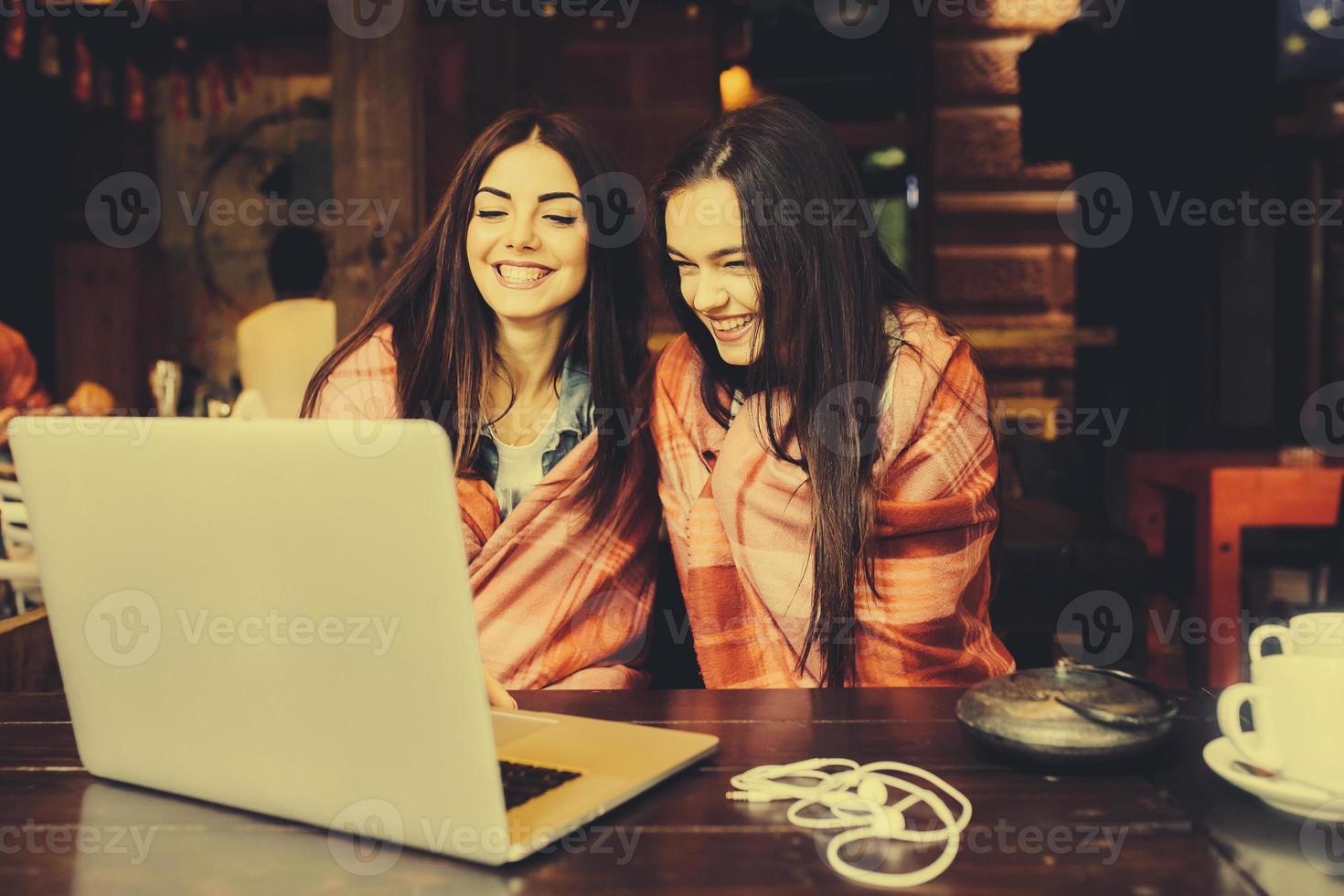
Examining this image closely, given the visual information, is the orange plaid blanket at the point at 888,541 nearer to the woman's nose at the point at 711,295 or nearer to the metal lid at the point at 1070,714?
the woman's nose at the point at 711,295

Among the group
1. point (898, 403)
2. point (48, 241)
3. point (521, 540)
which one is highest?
point (48, 241)

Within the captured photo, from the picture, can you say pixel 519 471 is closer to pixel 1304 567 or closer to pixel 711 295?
pixel 711 295

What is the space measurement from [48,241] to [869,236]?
614 centimetres

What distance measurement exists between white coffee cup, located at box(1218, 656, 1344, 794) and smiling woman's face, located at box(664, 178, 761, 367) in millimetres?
768

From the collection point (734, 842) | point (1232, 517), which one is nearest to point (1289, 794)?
point (734, 842)

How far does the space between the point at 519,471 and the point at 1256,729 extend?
3.29ft

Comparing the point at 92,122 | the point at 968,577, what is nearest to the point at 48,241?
the point at 92,122

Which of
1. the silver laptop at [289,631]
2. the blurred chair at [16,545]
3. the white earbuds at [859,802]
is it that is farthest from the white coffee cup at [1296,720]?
the blurred chair at [16,545]

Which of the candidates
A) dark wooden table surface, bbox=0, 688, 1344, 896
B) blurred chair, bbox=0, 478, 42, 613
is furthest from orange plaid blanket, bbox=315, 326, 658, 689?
blurred chair, bbox=0, 478, 42, 613

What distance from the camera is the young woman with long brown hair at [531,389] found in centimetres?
151

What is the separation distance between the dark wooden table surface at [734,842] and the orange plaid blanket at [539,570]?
642 millimetres

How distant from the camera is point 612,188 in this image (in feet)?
5.15

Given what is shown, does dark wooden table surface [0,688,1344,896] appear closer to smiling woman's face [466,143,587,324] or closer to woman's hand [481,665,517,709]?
woman's hand [481,665,517,709]

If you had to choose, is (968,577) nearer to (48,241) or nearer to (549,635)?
(549,635)
